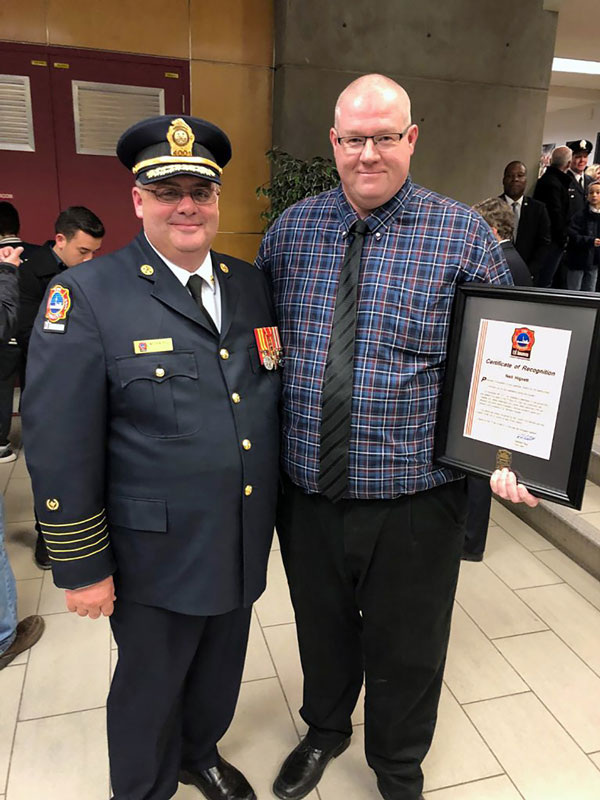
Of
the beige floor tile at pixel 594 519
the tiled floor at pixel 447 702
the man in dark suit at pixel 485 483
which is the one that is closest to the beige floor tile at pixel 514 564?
the tiled floor at pixel 447 702

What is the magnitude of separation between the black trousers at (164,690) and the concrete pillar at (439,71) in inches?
173

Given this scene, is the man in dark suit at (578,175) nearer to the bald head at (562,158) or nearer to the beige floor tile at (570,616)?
the bald head at (562,158)

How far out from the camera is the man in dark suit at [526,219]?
5.02m

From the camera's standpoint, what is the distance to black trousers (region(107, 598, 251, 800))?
146cm

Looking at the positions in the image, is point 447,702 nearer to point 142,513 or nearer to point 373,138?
point 142,513

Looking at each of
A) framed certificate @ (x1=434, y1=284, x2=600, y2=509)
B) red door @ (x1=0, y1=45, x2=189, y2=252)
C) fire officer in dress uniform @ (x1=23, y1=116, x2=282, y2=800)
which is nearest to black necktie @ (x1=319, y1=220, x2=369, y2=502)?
fire officer in dress uniform @ (x1=23, y1=116, x2=282, y2=800)

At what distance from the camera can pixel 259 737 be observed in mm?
2010

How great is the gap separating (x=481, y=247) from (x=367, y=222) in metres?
0.28

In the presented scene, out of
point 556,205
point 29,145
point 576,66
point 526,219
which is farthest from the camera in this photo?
point 576,66

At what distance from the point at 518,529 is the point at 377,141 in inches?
108

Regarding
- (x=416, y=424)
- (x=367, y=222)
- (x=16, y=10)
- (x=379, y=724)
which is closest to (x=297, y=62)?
(x=16, y=10)

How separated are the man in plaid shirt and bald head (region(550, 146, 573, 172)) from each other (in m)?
4.87

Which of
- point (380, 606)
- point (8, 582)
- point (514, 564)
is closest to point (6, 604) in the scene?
point (8, 582)

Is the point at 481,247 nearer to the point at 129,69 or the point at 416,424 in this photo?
the point at 416,424
